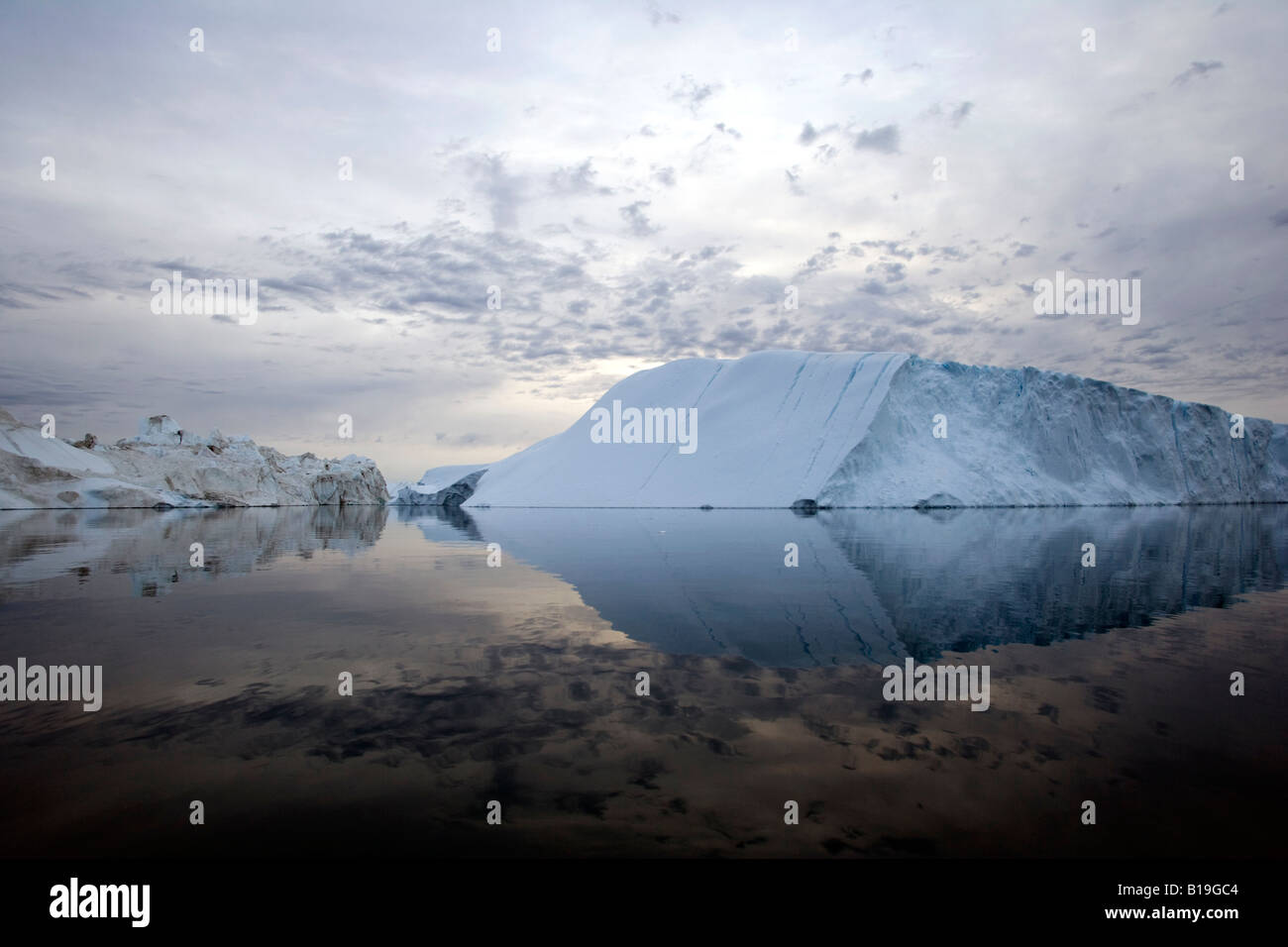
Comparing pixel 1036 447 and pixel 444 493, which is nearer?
pixel 1036 447

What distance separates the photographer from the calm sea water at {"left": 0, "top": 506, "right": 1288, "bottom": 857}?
2383mm

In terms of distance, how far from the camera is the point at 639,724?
11.2 feet

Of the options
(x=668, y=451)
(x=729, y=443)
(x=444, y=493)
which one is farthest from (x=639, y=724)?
(x=444, y=493)

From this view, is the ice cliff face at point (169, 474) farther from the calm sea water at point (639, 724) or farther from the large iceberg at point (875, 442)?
the calm sea water at point (639, 724)

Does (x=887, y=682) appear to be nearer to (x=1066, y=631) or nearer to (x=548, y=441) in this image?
(x=1066, y=631)

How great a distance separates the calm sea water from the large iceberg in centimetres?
2809

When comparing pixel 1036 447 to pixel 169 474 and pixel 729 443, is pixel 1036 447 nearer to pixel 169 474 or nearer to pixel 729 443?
pixel 729 443

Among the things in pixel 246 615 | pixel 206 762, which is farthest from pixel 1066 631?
pixel 246 615

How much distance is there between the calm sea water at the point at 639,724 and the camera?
7.82 feet

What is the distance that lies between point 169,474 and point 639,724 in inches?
2020

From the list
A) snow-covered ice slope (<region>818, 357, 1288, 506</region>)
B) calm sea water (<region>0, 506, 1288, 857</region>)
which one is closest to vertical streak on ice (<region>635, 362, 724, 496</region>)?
snow-covered ice slope (<region>818, 357, 1288, 506</region>)

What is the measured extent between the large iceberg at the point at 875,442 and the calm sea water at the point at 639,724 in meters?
28.1
